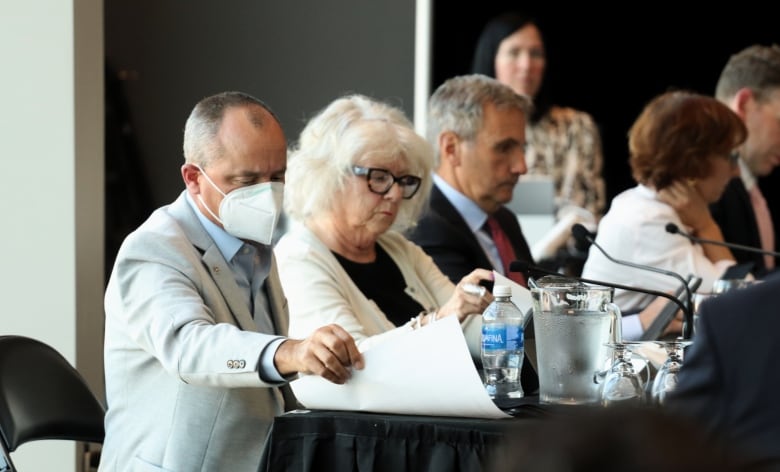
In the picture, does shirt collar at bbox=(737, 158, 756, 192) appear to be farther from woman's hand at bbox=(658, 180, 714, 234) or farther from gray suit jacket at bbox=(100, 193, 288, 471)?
gray suit jacket at bbox=(100, 193, 288, 471)

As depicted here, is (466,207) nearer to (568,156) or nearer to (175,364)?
(175,364)

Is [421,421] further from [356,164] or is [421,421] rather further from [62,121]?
[62,121]

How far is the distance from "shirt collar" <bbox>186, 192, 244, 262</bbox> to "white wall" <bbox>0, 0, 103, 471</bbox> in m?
0.83

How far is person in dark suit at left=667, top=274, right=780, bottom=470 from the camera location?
1.28 m

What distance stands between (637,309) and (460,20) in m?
4.82

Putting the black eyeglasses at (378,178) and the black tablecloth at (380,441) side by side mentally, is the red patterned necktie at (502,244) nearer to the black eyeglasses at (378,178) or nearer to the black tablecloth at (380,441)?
the black eyeglasses at (378,178)

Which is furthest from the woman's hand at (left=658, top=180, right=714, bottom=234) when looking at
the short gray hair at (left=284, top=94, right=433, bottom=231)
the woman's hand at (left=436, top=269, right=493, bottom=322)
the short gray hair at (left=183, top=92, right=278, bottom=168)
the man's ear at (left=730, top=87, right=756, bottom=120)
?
the short gray hair at (left=183, top=92, right=278, bottom=168)

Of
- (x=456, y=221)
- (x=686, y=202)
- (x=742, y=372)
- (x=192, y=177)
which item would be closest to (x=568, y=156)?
(x=686, y=202)

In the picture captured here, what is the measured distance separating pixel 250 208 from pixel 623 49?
247 inches

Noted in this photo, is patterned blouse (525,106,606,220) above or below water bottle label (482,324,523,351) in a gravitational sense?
below

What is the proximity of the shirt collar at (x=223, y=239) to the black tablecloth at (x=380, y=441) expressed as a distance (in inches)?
17.5

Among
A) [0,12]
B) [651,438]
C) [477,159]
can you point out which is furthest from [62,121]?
[651,438]

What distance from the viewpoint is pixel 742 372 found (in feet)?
4.21

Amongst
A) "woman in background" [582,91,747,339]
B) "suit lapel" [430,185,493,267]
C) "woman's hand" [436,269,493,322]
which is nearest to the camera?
"woman's hand" [436,269,493,322]
